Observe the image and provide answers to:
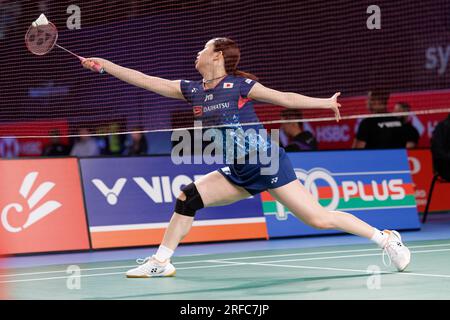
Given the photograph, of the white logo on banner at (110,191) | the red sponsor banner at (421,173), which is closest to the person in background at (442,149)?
the red sponsor banner at (421,173)

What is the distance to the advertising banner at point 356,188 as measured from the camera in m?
13.8

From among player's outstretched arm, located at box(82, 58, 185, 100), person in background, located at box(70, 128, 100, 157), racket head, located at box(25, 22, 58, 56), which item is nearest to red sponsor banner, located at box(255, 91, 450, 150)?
person in background, located at box(70, 128, 100, 157)

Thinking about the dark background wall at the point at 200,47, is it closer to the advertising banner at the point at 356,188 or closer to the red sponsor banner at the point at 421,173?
the red sponsor banner at the point at 421,173

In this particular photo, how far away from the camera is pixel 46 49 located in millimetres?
9852

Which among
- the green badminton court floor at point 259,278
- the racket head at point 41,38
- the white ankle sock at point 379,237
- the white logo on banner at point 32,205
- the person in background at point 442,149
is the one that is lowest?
the green badminton court floor at point 259,278

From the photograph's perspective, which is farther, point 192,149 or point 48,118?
point 192,149

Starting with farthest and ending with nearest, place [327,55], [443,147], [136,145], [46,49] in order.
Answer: [136,145] → [327,55] → [443,147] → [46,49]

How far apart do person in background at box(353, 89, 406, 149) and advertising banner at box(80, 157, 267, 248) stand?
9.95 ft

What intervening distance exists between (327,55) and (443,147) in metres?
3.95

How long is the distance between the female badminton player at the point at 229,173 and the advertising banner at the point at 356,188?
4.48 metres

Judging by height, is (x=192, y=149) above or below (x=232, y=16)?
below

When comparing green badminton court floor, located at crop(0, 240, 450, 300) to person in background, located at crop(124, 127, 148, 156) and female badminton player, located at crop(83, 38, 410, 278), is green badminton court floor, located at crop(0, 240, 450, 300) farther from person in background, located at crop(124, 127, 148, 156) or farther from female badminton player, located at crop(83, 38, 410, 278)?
person in background, located at crop(124, 127, 148, 156)

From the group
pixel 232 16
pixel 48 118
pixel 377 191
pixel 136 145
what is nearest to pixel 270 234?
pixel 377 191

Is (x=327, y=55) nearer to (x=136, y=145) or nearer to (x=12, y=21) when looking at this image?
(x=136, y=145)
